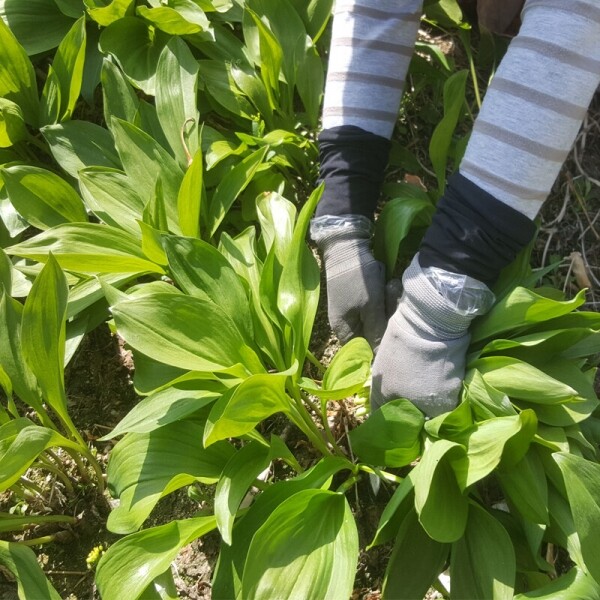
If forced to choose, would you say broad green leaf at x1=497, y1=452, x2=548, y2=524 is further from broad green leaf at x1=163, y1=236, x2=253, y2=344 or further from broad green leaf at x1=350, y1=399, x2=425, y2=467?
broad green leaf at x1=163, y1=236, x2=253, y2=344

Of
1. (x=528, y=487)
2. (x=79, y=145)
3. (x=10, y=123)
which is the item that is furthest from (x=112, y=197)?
(x=528, y=487)

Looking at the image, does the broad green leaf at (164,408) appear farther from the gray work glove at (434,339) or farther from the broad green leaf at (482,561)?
the broad green leaf at (482,561)

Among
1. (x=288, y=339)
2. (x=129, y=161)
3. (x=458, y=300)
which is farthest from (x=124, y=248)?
(x=458, y=300)

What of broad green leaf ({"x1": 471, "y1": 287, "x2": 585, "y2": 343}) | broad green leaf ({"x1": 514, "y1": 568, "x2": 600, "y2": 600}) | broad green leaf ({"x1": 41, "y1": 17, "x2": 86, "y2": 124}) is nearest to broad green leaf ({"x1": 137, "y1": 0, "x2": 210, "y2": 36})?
broad green leaf ({"x1": 41, "y1": 17, "x2": 86, "y2": 124})

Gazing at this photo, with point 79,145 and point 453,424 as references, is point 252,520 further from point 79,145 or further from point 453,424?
point 79,145

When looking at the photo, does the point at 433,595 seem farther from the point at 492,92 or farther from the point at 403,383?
the point at 492,92

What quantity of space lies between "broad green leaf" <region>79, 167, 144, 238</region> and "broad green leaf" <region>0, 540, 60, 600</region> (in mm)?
533

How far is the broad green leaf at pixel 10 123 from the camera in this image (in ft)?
4.08

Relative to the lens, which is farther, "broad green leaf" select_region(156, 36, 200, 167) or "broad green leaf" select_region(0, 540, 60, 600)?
"broad green leaf" select_region(156, 36, 200, 167)

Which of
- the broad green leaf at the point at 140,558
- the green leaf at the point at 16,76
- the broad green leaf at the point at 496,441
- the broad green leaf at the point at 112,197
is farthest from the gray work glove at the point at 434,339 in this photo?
the green leaf at the point at 16,76

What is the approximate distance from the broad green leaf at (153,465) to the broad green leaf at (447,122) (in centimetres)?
63

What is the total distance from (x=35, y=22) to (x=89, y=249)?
2.13ft

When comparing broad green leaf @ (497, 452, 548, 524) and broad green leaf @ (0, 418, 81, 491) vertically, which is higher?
broad green leaf @ (497, 452, 548, 524)

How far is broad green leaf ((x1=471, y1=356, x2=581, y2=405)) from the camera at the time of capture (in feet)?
2.97
